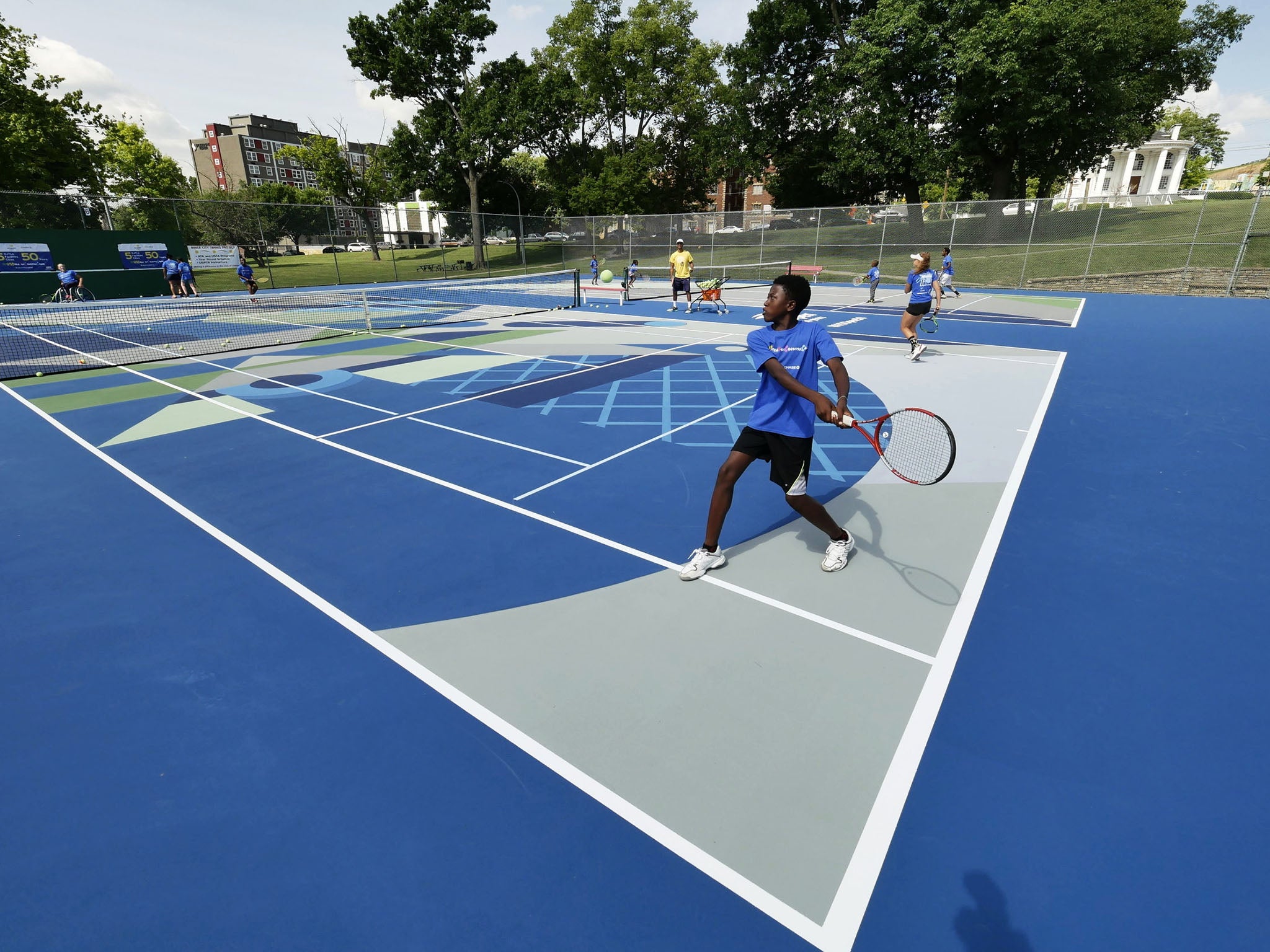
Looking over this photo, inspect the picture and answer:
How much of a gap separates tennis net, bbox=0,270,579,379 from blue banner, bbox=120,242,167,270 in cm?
245

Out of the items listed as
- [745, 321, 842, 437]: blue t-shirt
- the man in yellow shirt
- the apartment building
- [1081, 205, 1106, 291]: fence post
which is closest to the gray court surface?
[745, 321, 842, 437]: blue t-shirt

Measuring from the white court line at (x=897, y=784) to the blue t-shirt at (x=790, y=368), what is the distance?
168cm

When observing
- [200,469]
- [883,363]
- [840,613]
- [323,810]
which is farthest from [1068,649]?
[883,363]

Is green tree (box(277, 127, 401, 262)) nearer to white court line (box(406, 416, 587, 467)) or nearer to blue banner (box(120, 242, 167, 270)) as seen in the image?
blue banner (box(120, 242, 167, 270))

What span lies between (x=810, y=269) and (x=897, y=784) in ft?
113

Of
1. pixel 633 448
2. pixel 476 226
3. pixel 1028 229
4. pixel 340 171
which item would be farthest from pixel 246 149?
pixel 633 448

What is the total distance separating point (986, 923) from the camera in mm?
2396

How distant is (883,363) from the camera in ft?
41.0

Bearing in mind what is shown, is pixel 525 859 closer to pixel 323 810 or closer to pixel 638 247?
pixel 323 810

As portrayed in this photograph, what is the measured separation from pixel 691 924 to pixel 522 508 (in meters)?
4.14

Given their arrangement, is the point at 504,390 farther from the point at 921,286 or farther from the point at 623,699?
the point at 921,286

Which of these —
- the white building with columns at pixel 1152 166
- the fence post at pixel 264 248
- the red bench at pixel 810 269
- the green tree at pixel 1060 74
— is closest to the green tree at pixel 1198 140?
the white building with columns at pixel 1152 166

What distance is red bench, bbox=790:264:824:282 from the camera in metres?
33.5

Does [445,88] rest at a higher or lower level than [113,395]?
higher
